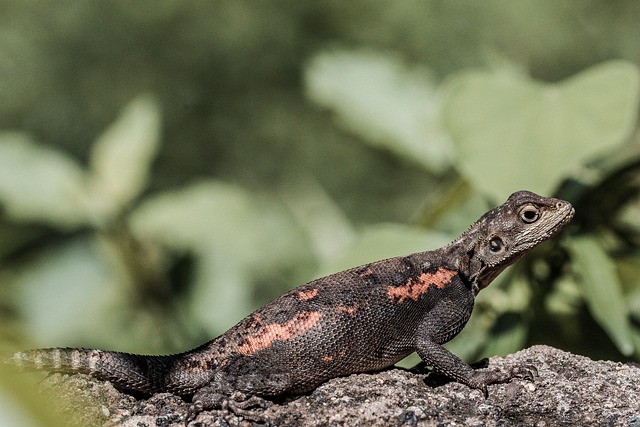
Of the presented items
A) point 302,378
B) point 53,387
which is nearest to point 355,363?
point 302,378

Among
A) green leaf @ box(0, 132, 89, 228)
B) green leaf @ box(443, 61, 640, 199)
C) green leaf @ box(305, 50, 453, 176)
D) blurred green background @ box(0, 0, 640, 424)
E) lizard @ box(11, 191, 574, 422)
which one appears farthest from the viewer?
green leaf @ box(305, 50, 453, 176)

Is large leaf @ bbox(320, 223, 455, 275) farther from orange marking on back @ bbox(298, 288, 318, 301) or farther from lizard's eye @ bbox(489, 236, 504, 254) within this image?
orange marking on back @ bbox(298, 288, 318, 301)

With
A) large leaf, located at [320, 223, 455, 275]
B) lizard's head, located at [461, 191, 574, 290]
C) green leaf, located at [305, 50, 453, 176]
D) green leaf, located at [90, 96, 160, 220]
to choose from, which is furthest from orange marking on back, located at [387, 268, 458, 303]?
green leaf, located at [90, 96, 160, 220]

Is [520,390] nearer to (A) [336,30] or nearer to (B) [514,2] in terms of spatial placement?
(A) [336,30]

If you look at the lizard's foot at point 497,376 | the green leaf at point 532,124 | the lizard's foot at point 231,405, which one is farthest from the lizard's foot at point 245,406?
the green leaf at point 532,124

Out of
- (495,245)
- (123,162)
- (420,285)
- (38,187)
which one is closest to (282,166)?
(123,162)

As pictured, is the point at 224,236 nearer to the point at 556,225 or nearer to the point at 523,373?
the point at 556,225

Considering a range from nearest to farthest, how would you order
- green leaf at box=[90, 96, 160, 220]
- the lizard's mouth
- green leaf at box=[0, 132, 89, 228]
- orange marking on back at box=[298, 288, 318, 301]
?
orange marking on back at box=[298, 288, 318, 301]
the lizard's mouth
green leaf at box=[0, 132, 89, 228]
green leaf at box=[90, 96, 160, 220]
